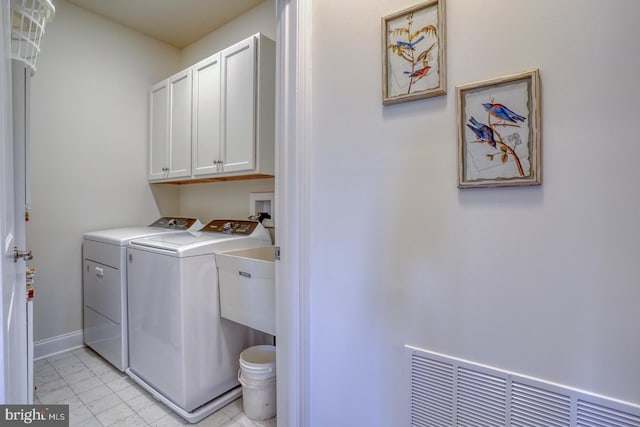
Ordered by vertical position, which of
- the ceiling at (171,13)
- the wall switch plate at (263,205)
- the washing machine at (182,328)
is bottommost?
the washing machine at (182,328)

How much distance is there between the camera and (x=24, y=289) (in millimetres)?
1127

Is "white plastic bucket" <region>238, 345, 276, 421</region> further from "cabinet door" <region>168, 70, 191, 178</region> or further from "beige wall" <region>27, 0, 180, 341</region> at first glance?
"beige wall" <region>27, 0, 180, 341</region>

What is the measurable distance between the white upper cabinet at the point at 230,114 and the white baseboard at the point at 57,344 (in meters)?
1.52

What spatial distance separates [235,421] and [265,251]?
975mm

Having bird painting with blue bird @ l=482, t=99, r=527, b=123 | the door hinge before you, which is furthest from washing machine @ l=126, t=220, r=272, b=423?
bird painting with blue bird @ l=482, t=99, r=527, b=123

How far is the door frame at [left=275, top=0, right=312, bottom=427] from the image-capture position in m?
1.34

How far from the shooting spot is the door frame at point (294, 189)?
4.40 feet

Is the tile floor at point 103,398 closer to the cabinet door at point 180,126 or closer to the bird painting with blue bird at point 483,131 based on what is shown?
the cabinet door at point 180,126

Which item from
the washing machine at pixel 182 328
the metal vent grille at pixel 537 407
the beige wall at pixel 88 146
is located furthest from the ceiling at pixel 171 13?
the metal vent grille at pixel 537 407

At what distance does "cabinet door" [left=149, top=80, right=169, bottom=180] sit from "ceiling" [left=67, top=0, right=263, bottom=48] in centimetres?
48

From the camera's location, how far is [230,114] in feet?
6.99

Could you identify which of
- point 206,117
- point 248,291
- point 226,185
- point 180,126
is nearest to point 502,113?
point 248,291

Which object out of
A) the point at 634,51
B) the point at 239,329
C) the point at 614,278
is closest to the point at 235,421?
the point at 239,329

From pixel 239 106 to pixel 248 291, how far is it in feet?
4.06
